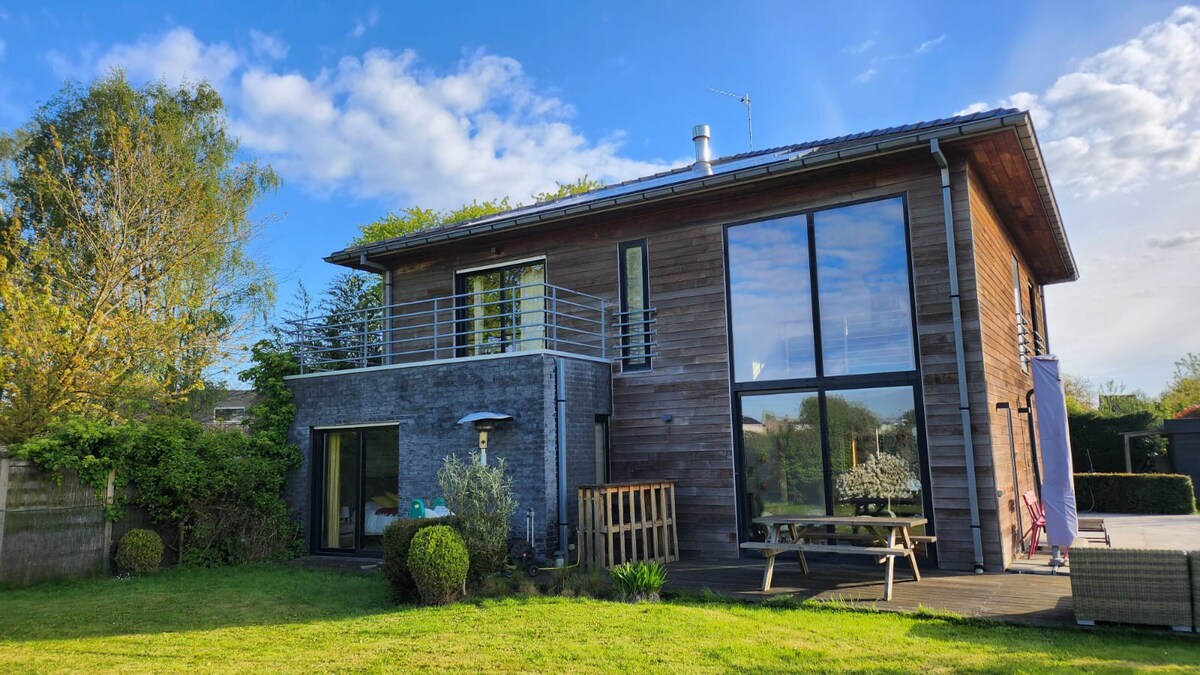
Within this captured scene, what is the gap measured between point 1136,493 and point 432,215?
23.7 meters

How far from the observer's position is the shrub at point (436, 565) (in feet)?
23.2

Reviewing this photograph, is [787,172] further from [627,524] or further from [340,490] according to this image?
[340,490]

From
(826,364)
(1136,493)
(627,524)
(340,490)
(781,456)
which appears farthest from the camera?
(1136,493)

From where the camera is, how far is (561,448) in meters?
9.43

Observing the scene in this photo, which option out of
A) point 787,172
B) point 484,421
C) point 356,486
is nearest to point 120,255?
point 356,486

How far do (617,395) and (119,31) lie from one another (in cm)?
1192

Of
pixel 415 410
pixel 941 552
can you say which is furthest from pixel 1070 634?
pixel 415 410

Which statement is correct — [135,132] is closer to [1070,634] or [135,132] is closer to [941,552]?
[941,552]

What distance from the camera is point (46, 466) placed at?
8953 millimetres

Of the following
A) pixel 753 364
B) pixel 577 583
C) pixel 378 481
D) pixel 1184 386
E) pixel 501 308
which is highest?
Result: pixel 501 308

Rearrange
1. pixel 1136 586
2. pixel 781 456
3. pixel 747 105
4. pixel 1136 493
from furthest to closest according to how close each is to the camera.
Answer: pixel 1136 493 → pixel 747 105 → pixel 781 456 → pixel 1136 586

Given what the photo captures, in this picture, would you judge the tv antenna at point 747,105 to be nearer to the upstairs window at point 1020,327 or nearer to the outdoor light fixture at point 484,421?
the upstairs window at point 1020,327

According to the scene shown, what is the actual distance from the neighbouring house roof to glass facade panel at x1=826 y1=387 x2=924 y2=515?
110 inches

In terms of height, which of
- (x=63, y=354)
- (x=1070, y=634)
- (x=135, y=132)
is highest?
(x=135, y=132)
